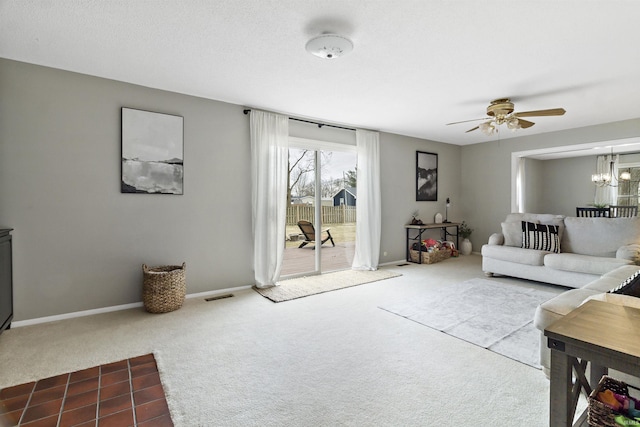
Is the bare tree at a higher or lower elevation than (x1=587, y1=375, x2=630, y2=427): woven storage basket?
higher

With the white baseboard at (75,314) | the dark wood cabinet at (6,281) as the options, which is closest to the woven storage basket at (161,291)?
the white baseboard at (75,314)

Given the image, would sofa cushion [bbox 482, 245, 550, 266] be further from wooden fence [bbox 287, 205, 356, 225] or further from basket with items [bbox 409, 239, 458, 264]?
wooden fence [bbox 287, 205, 356, 225]

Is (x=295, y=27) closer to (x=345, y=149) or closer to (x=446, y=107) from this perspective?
(x=446, y=107)

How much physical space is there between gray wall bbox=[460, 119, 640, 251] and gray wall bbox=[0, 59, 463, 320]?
5.46 m

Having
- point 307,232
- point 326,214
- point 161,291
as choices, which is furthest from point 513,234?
point 161,291

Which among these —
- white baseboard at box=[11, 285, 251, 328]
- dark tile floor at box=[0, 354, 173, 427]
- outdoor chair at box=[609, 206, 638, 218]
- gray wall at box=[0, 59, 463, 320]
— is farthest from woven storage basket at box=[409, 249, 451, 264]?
dark tile floor at box=[0, 354, 173, 427]

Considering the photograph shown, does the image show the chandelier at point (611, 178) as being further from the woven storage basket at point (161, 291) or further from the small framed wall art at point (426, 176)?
the woven storage basket at point (161, 291)

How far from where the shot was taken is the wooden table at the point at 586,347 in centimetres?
106

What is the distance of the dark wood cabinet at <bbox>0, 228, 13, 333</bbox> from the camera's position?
8.58ft

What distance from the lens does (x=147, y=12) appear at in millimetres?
2166

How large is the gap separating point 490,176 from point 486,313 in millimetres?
4543

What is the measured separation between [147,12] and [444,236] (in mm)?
6589

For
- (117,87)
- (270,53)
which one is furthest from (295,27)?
(117,87)

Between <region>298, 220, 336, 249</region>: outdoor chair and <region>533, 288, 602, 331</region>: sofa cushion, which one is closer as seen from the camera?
<region>533, 288, 602, 331</region>: sofa cushion
